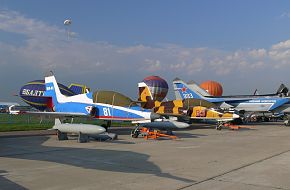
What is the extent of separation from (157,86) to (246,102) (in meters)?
15.7

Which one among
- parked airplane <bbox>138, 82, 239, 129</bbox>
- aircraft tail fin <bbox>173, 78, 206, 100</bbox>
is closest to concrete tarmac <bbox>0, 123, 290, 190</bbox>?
parked airplane <bbox>138, 82, 239, 129</bbox>

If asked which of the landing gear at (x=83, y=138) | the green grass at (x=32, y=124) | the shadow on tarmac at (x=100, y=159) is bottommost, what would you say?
the shadow on tarmac at (x=100, y=159)


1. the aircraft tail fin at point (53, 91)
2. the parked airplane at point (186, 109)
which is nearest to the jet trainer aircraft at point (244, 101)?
the parked airplane at point (186, 109)

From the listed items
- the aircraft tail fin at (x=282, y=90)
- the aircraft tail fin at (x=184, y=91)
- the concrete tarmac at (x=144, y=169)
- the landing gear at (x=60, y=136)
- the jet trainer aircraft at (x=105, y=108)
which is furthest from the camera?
the aircraft tail fin at (x=184, y=91)

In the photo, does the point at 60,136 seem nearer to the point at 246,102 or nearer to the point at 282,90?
the point at 246,102

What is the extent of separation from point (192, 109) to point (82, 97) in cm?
895

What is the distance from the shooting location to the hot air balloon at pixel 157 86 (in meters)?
44.3

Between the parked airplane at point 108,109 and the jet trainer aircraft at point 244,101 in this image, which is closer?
the parked airplane at point 108,109

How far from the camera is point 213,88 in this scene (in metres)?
48.6

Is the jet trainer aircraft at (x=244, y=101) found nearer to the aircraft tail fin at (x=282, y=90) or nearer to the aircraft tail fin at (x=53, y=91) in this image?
the aircraft tail fin at (x=282, y=90)

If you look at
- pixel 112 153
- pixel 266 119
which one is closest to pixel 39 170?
pixel 112 153

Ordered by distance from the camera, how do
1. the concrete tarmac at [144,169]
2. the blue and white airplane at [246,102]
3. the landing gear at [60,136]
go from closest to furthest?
1. the concrete tarmac at [144,169]
2. the landing gear at [60,136]
3. the blue and white airplane at [246,102]

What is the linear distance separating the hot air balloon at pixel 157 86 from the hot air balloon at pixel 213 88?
6.89 meters

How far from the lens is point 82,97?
55.7ft
